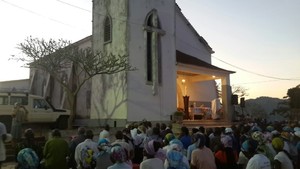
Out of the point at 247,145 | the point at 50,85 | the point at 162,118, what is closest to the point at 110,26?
the point at 162,118

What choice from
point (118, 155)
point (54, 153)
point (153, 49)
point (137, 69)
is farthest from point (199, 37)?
point (118, 155)

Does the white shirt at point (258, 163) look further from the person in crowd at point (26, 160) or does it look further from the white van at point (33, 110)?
the white van at point (33, 110)

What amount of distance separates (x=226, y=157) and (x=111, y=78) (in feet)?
49.1

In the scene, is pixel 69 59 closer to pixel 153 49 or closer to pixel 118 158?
pixel 153 49

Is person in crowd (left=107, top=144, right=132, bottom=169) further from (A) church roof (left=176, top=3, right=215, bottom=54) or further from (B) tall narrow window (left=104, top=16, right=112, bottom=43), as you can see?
(A) church roof (left=176, top=3, right=215, bottom=54)

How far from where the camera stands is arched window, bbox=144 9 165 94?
832 inches

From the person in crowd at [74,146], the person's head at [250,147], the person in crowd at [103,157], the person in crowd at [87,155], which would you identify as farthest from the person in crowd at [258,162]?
the person in crowd at [74,146]

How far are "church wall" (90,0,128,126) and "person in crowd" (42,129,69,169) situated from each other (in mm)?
12807

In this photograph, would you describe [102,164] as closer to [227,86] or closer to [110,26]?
[110,26]

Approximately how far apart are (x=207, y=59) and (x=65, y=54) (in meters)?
14.4

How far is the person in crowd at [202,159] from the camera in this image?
599 centimetres

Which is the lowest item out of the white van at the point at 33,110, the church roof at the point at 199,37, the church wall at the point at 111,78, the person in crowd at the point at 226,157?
the person in crowd at the point at 226,157

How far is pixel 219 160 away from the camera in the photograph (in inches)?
267

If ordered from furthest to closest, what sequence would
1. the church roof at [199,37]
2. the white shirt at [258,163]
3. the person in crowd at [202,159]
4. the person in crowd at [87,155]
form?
the church roof at [199,37] < the person in crowd at [87,155] < the person in crowd at [202,159] < the white shirt at [258,163]
